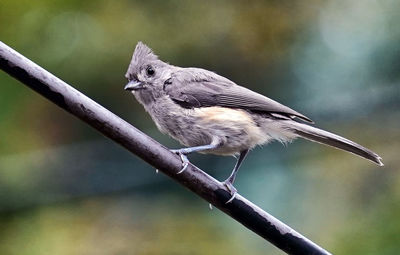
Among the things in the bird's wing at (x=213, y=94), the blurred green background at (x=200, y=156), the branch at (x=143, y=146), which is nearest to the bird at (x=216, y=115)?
the bird's wing at (x=213, y=94)

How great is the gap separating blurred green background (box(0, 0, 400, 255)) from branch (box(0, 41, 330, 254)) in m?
2.63

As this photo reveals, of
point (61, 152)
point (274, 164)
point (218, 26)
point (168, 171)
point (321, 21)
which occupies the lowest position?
point (168, 171)

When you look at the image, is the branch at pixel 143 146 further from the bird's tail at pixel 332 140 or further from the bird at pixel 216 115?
the bird at pixel 216 115

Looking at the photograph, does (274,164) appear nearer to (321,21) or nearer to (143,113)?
(143,113)

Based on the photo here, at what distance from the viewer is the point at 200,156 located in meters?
5.72

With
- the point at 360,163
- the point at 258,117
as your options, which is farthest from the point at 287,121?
the point at 360,163

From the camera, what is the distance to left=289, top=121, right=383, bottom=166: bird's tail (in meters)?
2.87

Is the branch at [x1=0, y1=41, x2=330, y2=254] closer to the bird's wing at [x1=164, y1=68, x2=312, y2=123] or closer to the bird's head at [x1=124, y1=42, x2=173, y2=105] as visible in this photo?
the bird's wing at [x1=164, y1=68, x2=312, y2=123]

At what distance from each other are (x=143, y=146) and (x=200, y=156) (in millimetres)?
3697

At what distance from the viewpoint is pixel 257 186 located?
17.5 ft

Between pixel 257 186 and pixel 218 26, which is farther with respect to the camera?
pixel 218 26

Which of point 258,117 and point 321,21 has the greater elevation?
point 321,21

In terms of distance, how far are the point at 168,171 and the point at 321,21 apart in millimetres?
5536

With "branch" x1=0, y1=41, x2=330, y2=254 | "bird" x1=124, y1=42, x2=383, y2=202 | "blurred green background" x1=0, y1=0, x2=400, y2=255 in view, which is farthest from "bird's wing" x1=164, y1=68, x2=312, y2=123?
"blurred green background" x1=0, y1=0, x2=400, y2=255
